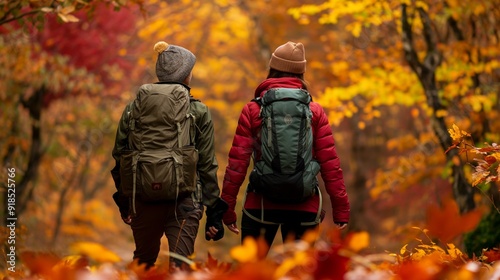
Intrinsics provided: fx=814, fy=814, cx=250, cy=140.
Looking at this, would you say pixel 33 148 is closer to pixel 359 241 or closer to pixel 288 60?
pixel 288 60

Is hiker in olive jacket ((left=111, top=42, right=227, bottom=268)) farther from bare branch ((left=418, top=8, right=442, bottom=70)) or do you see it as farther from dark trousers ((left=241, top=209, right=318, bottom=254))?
bare branch ((left=418, top=8, right=442, bottom=70))

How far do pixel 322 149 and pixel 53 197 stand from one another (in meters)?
22.9

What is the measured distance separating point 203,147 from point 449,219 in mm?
2839

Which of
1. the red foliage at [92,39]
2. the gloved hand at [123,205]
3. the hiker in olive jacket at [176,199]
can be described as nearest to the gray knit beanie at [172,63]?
the hiker in olive jacket at [176,199]

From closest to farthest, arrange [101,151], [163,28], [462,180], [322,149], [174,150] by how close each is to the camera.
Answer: [174,150] < [322,149] < [462,180] < [163,28] < [101,151]

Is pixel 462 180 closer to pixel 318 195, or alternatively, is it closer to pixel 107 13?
pixel 318 195

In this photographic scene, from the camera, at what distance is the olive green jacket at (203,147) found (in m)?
5.52

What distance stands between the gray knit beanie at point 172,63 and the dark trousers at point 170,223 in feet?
2.83

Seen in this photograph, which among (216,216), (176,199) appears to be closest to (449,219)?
(176,199)

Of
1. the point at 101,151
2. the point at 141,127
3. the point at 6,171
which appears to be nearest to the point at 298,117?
the point at 141,127

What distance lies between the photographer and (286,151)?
5.43 meters

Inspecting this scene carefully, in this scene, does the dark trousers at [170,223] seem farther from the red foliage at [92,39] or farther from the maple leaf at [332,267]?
the red foliage at [92,39]

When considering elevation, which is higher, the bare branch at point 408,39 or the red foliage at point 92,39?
the bare branch at point 408,39

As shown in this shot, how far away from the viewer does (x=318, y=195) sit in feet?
18.6
